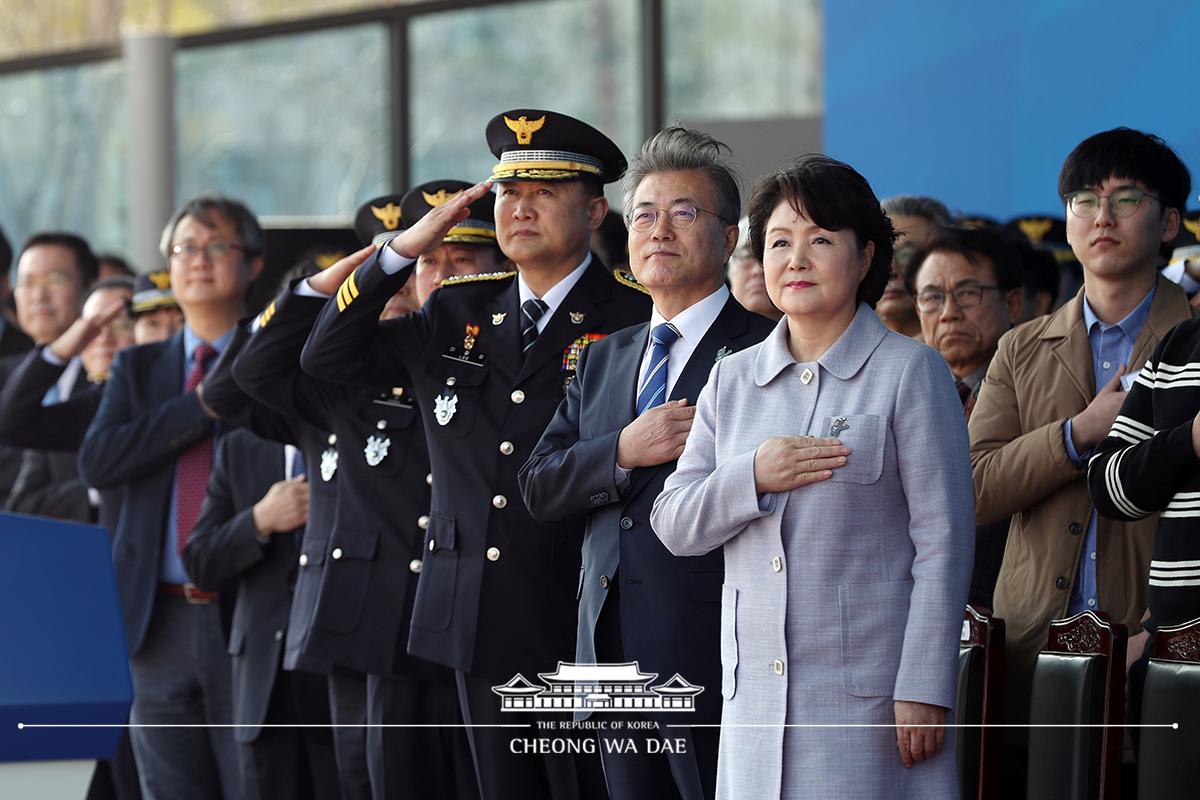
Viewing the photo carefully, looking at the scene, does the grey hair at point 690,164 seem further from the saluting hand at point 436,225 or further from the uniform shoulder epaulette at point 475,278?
the uniform shoulder epaulette at point 475,278

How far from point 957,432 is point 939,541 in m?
0.18

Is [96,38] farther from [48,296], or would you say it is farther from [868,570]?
[868,570]

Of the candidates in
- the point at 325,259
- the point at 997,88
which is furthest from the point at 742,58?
the point at 325,259

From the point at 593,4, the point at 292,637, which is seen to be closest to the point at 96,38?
the point at 593,4

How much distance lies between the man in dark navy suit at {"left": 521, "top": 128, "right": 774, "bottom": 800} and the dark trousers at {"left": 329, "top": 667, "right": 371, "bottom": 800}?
99 cm

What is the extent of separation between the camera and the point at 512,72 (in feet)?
36.1

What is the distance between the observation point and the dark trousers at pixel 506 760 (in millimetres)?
3666

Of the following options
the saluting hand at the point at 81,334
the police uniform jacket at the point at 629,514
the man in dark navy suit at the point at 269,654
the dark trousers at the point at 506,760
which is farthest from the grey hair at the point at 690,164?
the saluting hand at the point at 81,334

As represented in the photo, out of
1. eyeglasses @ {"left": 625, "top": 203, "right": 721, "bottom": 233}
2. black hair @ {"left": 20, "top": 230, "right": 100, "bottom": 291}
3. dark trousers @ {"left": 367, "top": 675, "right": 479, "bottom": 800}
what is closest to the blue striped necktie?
eyeglasses @ {"left": 625, "top": 203, "right": 721, "bottom": 233}

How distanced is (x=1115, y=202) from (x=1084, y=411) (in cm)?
41

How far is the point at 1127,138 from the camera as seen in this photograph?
364 centimetres

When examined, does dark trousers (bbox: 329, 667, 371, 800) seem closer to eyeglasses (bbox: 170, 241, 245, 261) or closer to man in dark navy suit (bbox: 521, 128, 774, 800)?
man in dark navy suit (bbox: 521, 128, 774, 800)

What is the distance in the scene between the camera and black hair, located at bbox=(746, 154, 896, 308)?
3027 mm

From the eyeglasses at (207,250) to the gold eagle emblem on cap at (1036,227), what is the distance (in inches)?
88.8
